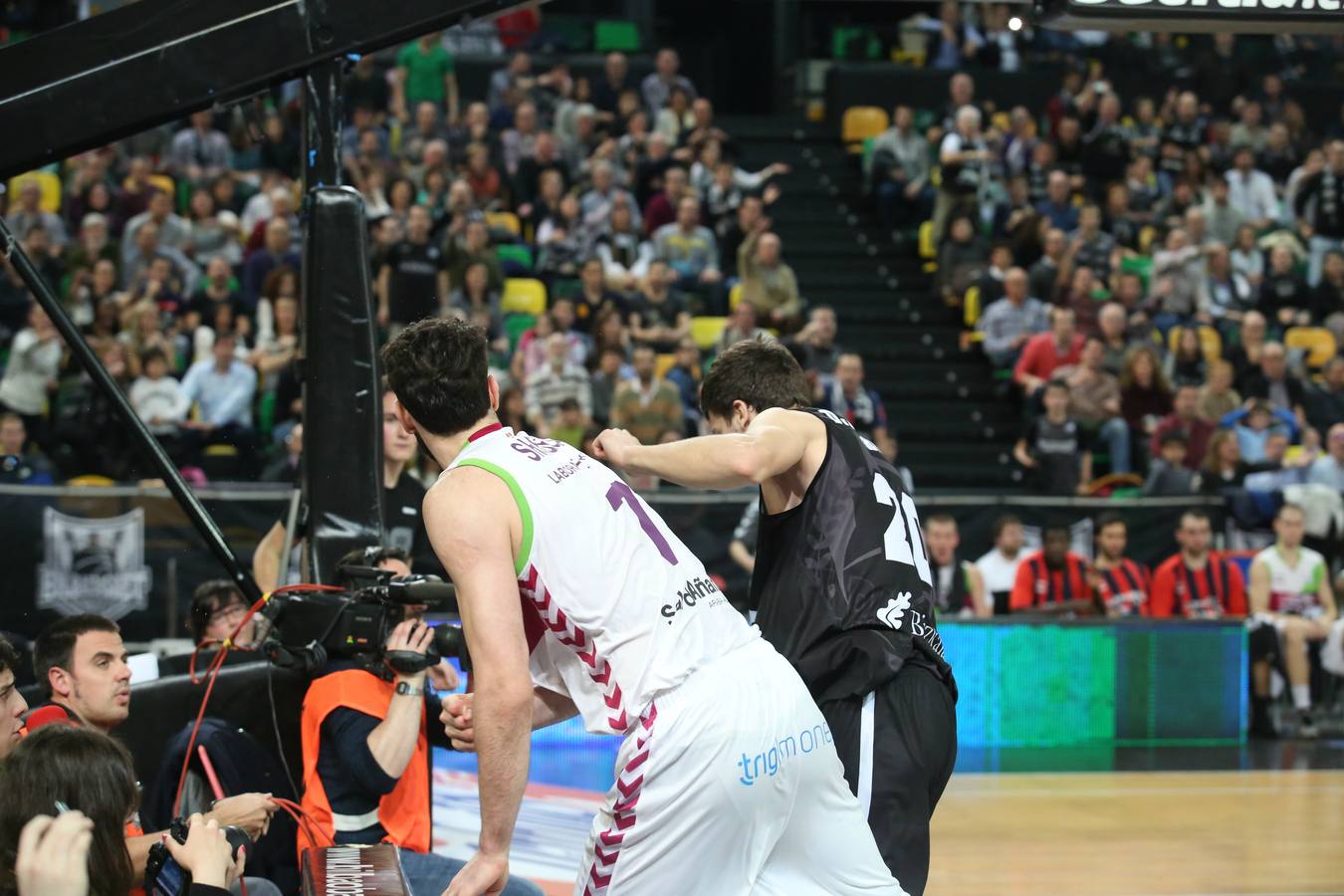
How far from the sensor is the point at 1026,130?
1898 cm

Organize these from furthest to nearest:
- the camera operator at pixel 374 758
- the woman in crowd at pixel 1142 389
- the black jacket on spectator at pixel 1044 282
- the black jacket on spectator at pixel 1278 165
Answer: the black jacket on spectator at pixel 1278 165 → the black jacket on spectator at pixel 1044 282 → the woman in crowd at pixel 1142 389 → the camera operator at pixel 374 758

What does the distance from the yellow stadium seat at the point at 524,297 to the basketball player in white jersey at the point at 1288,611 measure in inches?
268

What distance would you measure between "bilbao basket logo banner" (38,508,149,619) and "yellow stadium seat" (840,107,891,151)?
40.3 ft

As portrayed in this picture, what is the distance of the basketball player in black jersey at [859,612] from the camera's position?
4.26 metres

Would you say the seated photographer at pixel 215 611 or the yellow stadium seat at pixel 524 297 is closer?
the seated photographer at pixel 215 611

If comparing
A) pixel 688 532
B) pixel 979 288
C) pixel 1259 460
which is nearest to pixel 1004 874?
pixel 688 532

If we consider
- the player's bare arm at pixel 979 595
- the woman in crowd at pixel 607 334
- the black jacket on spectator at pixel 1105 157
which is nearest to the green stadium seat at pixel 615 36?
the black jacket on spectator at pixel 1105 157

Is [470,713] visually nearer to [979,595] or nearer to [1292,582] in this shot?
[979,595]

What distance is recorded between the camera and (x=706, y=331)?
1566cm

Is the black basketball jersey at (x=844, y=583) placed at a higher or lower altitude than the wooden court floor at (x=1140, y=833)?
higher

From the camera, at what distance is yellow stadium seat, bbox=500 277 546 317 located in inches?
605

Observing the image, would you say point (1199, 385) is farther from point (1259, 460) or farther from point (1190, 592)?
point (1190, 592)

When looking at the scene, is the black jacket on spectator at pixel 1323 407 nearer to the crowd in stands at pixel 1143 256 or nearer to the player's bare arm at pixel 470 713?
the crowd in stands at pixel 1143 256

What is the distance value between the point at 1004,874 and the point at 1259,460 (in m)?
7.68
